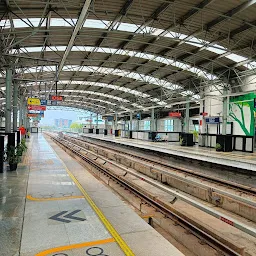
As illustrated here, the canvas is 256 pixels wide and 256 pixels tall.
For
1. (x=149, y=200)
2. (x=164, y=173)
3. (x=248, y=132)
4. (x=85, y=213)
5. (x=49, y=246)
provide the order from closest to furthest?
(x=49, y=246)
(x=85, y=213)
(x=149, y=200)
(x=164, y=173)
(x=248, y=132)

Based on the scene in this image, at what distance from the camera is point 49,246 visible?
439cm

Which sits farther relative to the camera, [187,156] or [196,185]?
[187,156]

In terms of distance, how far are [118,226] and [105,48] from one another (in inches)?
708

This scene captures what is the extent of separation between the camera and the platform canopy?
13219mm

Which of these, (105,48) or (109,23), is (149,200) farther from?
(105,48)

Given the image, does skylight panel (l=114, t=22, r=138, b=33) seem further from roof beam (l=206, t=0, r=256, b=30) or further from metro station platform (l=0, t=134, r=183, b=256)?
metro station platform (l=0, t=134, r=183, b=256)

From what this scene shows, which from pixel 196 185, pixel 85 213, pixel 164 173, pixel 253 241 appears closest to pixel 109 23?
pixel 164 173

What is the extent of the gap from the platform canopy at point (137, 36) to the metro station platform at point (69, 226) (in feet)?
22.9

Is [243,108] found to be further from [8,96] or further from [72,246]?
[72,246]

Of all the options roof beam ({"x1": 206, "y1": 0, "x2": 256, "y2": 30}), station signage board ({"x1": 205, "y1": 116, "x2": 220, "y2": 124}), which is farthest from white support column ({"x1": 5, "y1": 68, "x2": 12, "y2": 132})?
station signage board ({"x1": 205, "y1": 116, "x2": 220, "y2": 124})

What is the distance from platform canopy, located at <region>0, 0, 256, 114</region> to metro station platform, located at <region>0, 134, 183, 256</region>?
6974 millimetres

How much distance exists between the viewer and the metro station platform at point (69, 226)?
4.32 m

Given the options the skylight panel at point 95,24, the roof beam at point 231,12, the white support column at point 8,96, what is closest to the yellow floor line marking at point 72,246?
the roof beam at point 231,12

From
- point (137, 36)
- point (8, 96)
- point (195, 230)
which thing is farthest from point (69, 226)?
point (137, 36)
